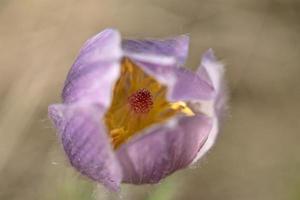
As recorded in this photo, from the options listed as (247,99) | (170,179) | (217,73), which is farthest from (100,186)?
(247,99)

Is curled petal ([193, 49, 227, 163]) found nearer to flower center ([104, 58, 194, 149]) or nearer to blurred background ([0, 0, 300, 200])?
flower center ([104, 58, 194, 149])

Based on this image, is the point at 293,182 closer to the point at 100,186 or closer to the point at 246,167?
the point at 246,167

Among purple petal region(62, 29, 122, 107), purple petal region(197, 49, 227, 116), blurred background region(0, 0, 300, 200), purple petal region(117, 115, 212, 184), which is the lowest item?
blurred background region(0, 0, 300, 200)

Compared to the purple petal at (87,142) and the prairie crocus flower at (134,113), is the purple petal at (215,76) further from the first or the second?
the purple petal at (87,142)

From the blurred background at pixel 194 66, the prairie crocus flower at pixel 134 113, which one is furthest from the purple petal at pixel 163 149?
the blurred background at pixel 194 66

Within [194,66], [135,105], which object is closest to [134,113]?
[135,105]

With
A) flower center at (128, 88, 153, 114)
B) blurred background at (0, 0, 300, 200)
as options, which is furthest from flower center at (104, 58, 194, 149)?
blurred background at (0, 0, 300, 200)

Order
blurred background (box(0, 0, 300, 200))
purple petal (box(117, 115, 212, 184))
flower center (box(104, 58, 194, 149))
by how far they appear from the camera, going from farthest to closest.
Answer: blurred background (box(0, 0, 300, 200)) → flower center (box(104, 58, 194, 149)) → purple petal (box(117, 115, 212, 184))
